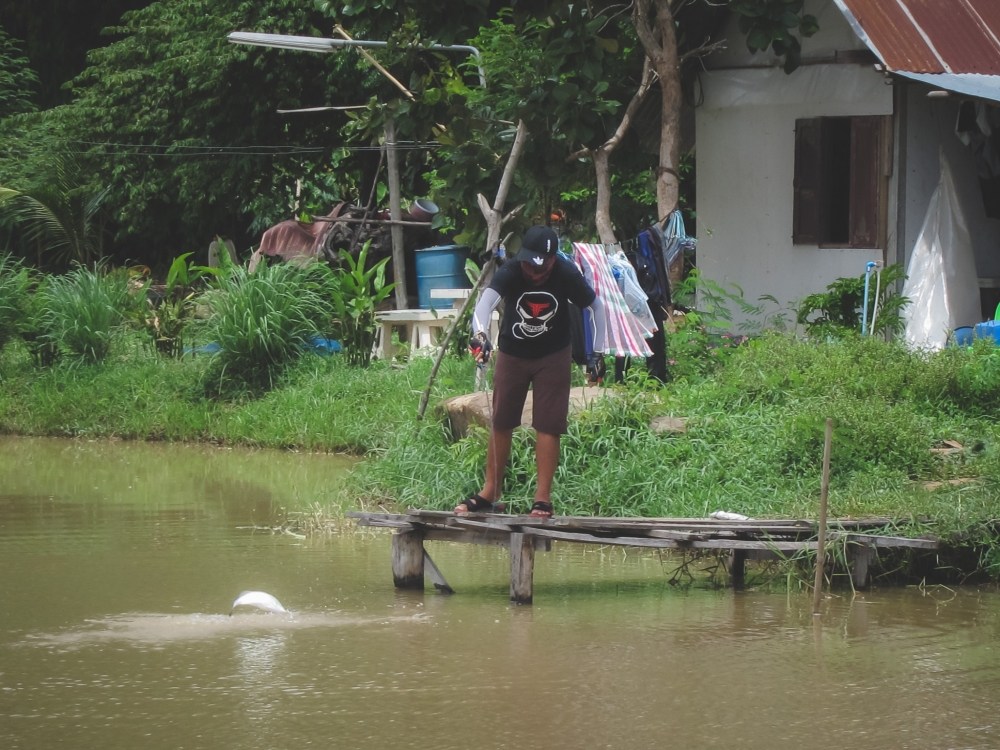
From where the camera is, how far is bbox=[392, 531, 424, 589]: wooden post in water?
7.96m

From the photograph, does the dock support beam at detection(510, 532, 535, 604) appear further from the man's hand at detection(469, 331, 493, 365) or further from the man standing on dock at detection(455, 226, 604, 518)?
the man's hand at detection(469, 331, 493, 365)

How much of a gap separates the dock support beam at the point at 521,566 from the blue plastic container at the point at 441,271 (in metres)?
9.54

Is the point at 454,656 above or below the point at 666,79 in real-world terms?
below

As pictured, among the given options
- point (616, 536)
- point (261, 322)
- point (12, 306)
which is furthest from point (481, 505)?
point (12, 306)

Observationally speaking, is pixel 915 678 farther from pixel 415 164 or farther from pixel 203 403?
pixel 415 164

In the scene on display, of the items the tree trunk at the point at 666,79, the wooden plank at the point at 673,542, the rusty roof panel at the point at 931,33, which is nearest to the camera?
the wooden plank at the point at 673,542

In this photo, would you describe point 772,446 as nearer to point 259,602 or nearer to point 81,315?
point 259,602

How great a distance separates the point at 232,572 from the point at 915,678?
13.8ft

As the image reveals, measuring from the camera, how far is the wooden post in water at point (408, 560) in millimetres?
7965

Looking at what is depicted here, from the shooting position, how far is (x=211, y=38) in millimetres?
20734

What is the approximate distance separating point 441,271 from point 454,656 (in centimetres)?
1097

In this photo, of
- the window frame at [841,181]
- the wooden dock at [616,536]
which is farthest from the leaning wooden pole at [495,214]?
the wooden dock at [616,536]

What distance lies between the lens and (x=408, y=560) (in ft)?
26.2

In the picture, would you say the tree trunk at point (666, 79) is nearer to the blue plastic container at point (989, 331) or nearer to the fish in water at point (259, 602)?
the blue plastic container at point (989, 331)
